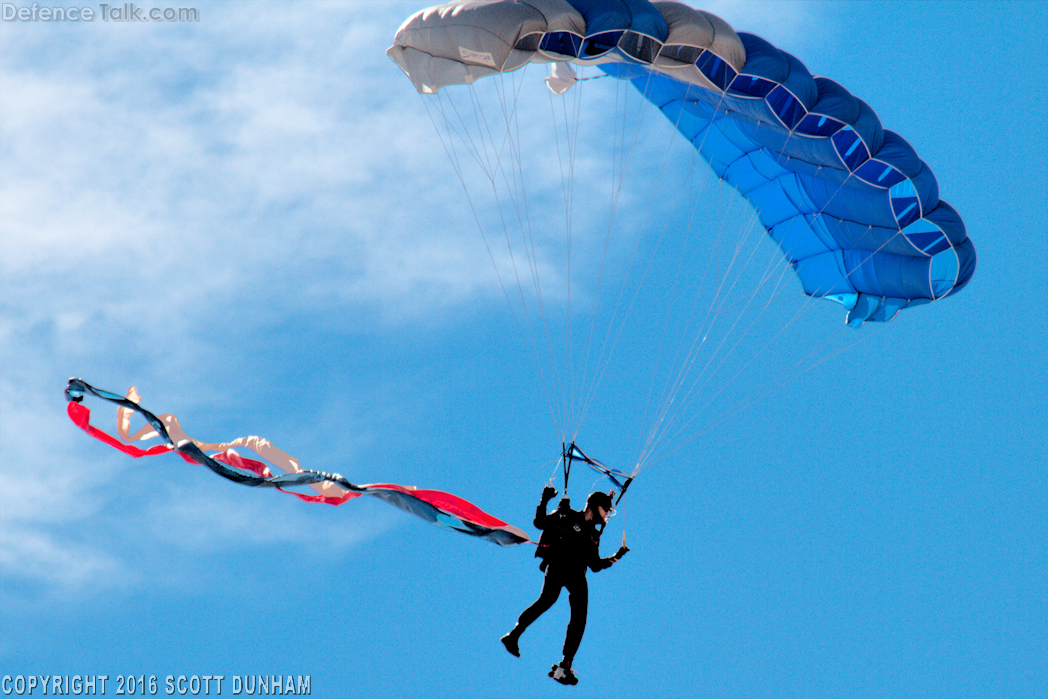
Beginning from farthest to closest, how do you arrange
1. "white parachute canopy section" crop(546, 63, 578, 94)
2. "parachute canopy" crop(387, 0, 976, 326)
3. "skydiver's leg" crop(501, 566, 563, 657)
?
"white parachute canopy section" crop(546, 63, 578, 94), "parachute canopy" crop(387, 0, 976, 326), "skydiver's leg" crop(501, 566, 563, 657)

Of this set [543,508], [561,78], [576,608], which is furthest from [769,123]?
[576,608]

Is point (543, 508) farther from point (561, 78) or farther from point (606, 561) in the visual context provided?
point (561, 78)

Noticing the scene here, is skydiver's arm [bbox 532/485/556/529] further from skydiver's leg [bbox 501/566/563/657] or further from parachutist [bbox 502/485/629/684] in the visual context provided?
skydiver's leg [bbox 501/566/563/657]

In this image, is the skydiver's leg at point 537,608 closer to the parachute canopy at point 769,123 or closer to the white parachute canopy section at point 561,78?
the parachute canopy at point 769,123

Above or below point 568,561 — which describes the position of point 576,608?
below

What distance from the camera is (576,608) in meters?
10.6

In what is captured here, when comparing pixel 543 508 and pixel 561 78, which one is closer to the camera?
pixel 543 508

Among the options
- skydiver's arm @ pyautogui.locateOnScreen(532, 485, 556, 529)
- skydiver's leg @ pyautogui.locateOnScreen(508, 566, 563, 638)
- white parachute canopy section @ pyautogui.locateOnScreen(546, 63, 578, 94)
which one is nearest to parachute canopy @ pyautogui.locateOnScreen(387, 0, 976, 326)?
white parachute canopy section @ pyautogui.locateOnScreen(546, 63, 578, 94)

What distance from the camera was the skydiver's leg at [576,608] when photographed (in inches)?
414

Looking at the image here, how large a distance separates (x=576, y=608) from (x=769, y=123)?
16.4ft

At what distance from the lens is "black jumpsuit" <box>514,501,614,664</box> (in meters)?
10.5

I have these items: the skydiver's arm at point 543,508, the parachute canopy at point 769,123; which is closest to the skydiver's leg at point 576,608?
Result: the skydiver's arm at point 543,508

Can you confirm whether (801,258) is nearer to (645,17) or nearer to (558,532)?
(645,17)

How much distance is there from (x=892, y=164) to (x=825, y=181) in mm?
1382
